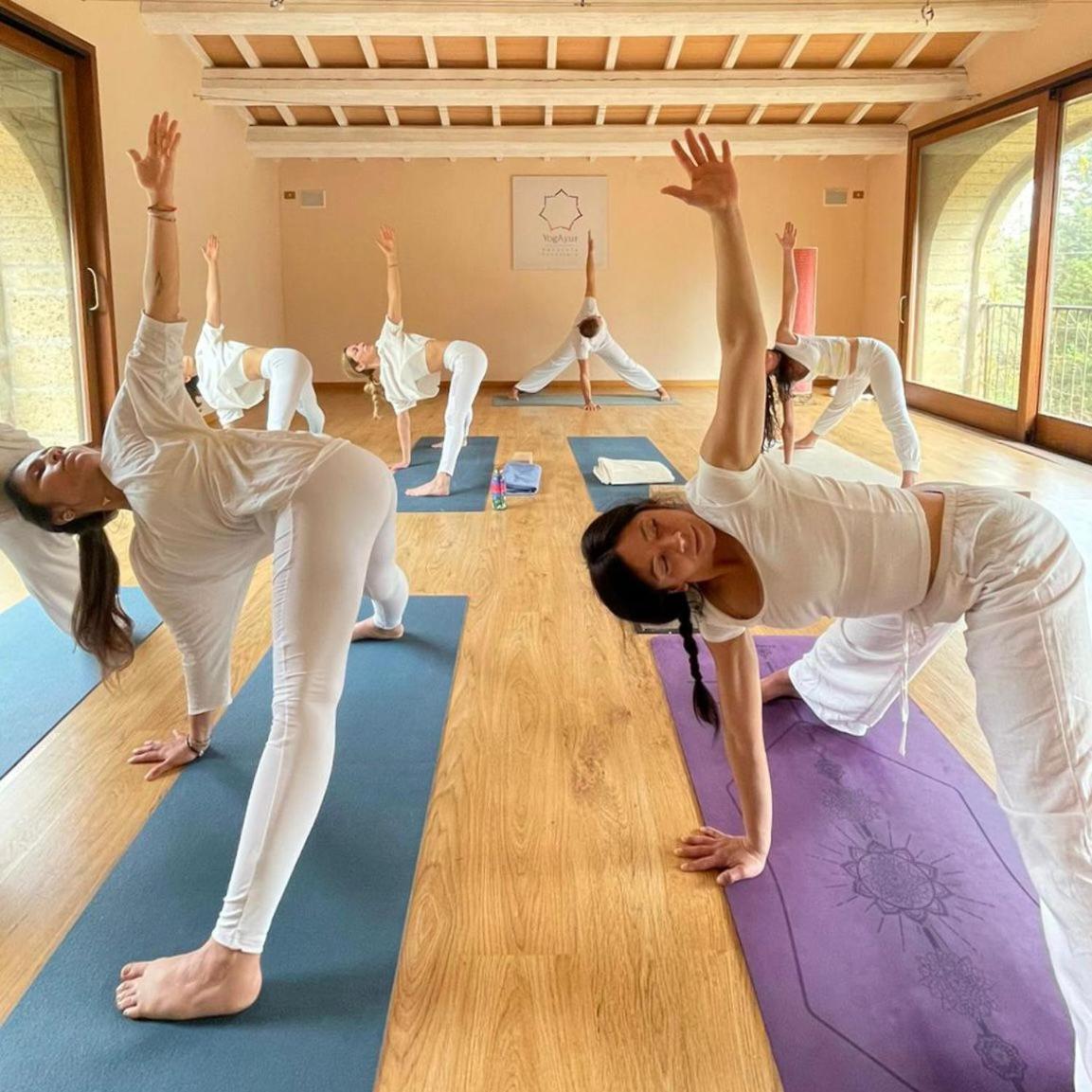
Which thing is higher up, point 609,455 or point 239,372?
point 239,372

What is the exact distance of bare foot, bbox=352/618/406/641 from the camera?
295cm

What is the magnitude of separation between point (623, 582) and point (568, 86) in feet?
23.6

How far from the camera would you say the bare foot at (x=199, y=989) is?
1478mm

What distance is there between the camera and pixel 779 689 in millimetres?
2520

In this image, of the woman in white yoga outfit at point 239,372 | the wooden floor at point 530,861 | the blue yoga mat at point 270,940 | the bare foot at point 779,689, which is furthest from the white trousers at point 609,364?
the blue yoga mat at point 270,940

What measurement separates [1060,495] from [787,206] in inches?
242

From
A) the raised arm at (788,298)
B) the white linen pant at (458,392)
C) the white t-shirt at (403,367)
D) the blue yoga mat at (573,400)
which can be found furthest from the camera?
the blue yoga mat at (573,400)

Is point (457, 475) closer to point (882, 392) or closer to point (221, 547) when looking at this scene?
point (882, 392)

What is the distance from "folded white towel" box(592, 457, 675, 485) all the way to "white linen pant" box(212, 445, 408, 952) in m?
3.48

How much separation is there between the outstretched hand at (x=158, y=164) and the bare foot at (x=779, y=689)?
1.71m

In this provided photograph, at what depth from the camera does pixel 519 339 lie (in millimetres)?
10484

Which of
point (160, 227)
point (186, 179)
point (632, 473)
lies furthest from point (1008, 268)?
point (160, 227)

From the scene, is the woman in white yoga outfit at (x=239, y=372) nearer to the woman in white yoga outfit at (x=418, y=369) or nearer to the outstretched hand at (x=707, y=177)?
the woman in white yoga outfit at (x=418, y=369)

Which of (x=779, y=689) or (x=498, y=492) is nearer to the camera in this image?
(x=779, y=689)
